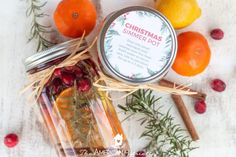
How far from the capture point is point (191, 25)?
102 cm

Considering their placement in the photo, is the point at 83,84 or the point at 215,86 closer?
the point at 83,84

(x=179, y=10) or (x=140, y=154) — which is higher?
(x=179, y=10)

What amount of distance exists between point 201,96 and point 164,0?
0.74ft

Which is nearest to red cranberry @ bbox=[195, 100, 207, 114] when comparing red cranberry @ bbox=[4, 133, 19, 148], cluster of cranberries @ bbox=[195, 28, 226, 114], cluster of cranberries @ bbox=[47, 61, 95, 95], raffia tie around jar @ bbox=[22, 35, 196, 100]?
cluster of cranberries @ bbox=[195, 28, 226, 114]

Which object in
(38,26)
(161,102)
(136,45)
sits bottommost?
(161,102)

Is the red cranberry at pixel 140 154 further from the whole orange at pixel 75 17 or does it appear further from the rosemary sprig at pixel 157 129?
the whole orange at pixel 75 17

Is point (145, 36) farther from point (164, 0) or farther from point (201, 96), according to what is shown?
point (201, 96)

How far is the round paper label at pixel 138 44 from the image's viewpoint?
0.85 metres

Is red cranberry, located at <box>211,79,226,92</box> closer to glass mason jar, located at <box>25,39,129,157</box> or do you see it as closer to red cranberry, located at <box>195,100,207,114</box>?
red cranberry, located at <box>195,100,207,114</box>

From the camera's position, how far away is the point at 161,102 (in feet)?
3.32

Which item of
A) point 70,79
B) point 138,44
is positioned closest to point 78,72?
point 70,79

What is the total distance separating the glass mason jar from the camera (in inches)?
34.1

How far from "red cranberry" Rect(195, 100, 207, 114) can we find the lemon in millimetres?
178

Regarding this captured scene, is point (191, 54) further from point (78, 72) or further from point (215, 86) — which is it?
point (78, 72)
